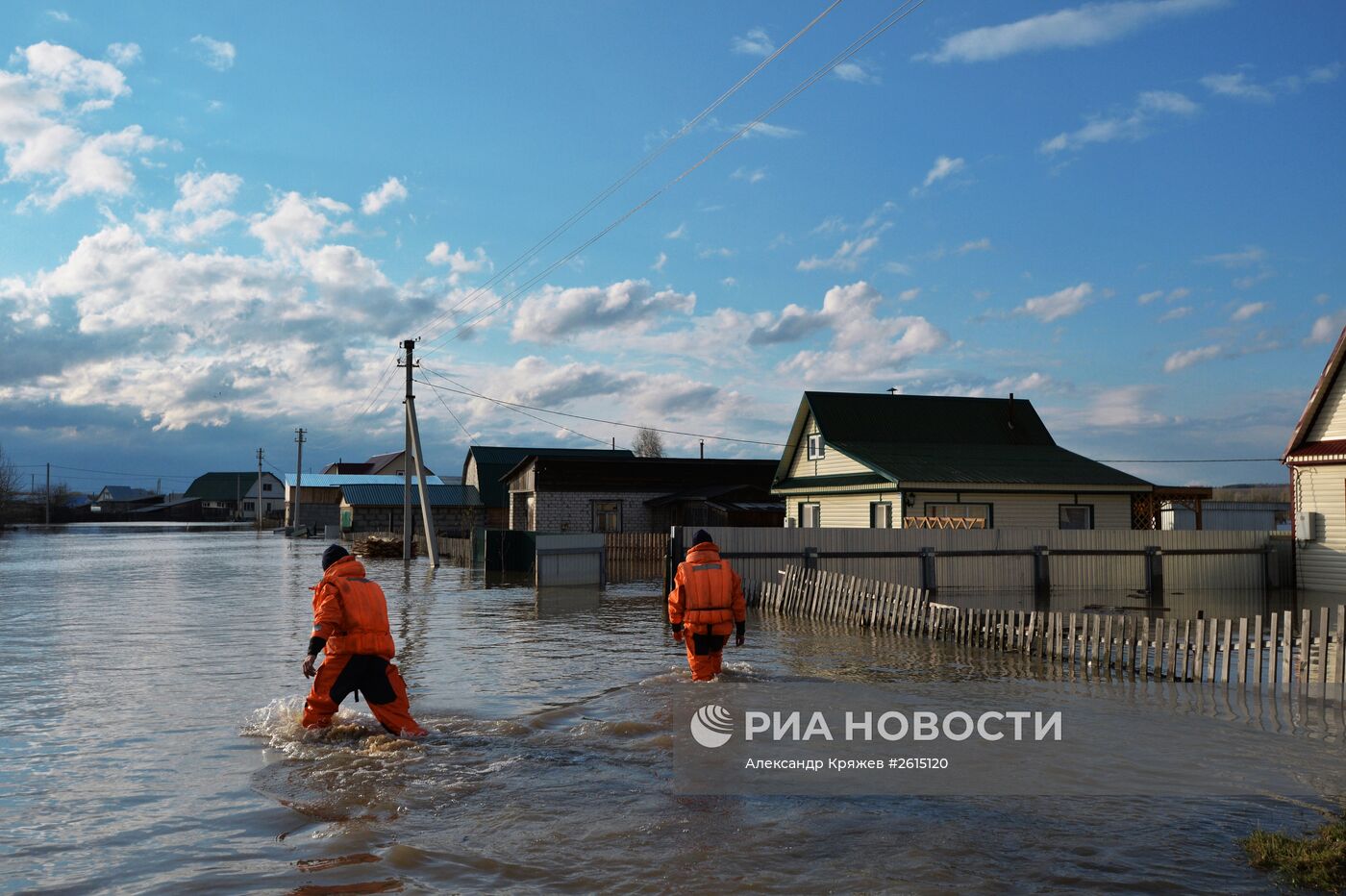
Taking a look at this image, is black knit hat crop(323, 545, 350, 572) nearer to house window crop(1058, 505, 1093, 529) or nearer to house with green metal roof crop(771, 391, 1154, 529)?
house with green metal roof crop(771, 391, 1154, 529)

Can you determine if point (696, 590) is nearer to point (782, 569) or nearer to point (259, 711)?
point (259, 711)

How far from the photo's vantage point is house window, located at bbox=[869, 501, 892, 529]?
29.5m

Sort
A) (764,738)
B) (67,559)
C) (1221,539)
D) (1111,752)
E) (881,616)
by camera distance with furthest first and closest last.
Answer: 1. (67,559)
2. (1221,539)
3. (881,616)
4. (764,738)
5. (1111,752)

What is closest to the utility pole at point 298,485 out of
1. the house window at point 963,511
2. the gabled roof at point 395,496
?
the gabled roof at point 395,496

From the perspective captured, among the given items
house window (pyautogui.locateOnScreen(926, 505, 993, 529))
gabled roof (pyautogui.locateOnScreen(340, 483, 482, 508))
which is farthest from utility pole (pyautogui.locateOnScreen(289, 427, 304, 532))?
house window (pyautogui.locateOnScreen(926, 505, 993, 529))

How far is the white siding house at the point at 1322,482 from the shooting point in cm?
2422

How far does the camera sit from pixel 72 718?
1045 cm

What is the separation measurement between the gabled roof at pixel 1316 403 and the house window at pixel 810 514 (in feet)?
44.0

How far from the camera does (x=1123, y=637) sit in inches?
480

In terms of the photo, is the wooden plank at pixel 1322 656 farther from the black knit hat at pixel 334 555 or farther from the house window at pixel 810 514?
the house window at pixel 810 514

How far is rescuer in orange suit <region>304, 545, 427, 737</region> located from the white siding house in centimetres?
2326

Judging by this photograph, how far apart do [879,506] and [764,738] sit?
2174 centimetres

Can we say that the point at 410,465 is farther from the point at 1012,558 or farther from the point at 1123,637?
the point at 1123,637

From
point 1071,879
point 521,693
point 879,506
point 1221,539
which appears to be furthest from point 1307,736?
point 879,506
